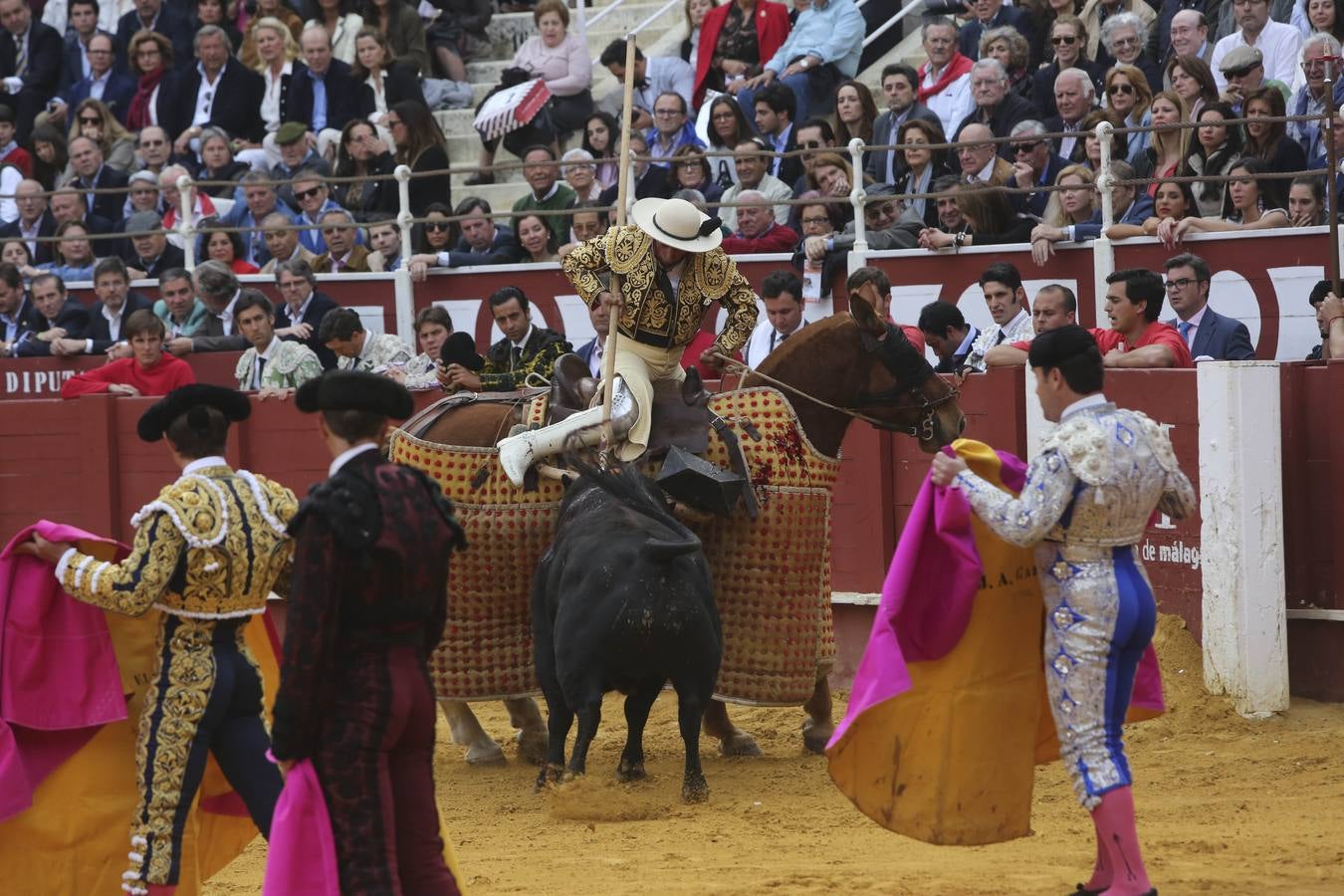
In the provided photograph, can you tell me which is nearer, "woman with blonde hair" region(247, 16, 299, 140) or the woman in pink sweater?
the woman in pink sweater

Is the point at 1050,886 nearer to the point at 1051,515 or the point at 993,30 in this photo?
the point at 1051,515

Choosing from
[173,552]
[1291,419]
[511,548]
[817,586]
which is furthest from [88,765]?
[1291,419]

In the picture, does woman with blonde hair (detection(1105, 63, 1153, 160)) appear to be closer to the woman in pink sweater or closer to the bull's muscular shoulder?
the woman in pink sweater

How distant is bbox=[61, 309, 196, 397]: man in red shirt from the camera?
33.9ft

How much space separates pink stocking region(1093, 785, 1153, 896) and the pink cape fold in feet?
1.85

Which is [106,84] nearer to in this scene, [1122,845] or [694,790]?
[694,790]

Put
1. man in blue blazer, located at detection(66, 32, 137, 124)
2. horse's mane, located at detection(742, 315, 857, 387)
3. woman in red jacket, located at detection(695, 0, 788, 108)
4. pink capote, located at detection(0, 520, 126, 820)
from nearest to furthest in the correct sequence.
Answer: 1. pink capote, located at detection(0, 520, 126, 820)
2. horse's mane, located at detection(742, 315, 857, 387)
3. woman in red jacket, located at detection(695, 0, 788, 108)
4. man in blue blazer, located at detection(66, 32, 137, 124)

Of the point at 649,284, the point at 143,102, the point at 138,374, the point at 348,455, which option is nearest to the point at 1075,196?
the point at 649,284

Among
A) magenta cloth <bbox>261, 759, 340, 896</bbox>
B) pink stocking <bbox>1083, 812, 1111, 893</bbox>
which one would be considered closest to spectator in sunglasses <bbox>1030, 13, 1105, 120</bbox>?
pink stocking <bbox>1083, 812, 1111, 893</bbox>

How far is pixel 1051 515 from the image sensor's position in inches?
191

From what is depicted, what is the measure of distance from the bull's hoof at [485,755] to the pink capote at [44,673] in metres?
2.64

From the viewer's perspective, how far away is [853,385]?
7379 millimetres

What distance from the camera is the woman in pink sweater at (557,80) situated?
12.9 meters

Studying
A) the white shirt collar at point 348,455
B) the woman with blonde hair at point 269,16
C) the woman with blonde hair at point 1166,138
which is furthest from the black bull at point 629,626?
A: the woman with blonde hair at point 269,16
